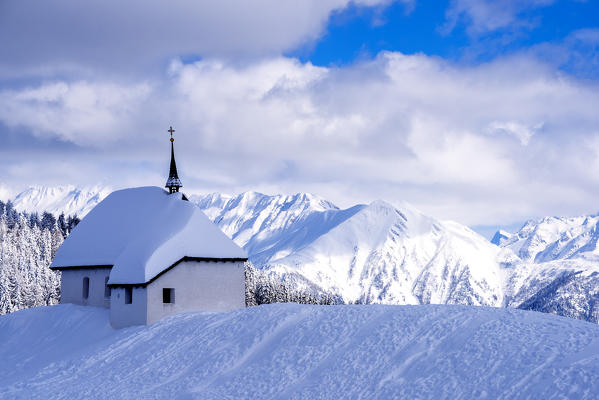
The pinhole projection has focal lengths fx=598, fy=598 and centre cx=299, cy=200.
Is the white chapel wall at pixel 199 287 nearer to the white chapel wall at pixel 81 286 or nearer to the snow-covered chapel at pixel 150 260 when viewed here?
the snow-covered chapel at pixel 150 260

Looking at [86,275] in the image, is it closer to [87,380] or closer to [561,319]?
[87,380]

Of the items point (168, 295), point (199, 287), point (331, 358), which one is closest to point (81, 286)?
point (168, 295)

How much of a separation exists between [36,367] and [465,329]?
80.8 feet

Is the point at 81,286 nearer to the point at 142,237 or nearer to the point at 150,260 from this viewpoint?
the point at 142,237

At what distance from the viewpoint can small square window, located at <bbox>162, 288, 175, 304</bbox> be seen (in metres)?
39.2

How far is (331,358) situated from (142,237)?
74.1 ft

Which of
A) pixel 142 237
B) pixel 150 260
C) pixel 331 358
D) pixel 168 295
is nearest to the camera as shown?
pixel 331 358

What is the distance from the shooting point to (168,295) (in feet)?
129

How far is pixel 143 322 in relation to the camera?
3750 cm

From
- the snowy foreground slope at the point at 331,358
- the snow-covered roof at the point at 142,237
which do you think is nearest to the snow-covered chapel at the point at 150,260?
the snow-covered roof at the point at 142,237

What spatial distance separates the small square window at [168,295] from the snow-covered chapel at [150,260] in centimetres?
7

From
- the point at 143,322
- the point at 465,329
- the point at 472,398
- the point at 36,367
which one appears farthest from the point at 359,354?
the point at 36,367

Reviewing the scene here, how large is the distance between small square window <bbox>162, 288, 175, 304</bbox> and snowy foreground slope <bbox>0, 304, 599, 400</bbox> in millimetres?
2424

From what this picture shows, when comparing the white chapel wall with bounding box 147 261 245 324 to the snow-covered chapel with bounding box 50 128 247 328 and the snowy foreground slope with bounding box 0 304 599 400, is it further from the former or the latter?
the snowy foreground slope with bounding box 0 304 599 400
